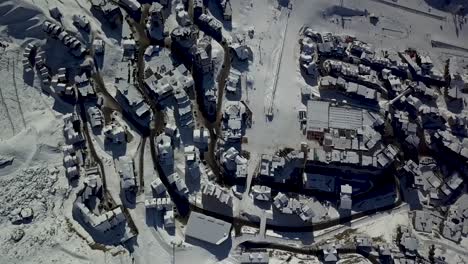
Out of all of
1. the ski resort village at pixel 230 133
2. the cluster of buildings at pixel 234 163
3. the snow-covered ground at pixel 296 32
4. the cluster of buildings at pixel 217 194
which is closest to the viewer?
the ski resort village at pixel 230 133

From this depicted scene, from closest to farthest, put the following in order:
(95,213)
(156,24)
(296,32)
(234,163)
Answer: (95,213), (234,163), (156,24), (296,32)

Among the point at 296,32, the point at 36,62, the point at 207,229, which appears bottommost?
the point at 207,229

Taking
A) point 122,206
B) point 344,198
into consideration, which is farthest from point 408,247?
point 122,206

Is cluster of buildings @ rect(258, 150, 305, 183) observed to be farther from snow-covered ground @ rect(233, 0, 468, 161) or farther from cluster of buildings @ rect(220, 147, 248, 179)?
snow-covered ground @ rect(233, 0, 468, 161)

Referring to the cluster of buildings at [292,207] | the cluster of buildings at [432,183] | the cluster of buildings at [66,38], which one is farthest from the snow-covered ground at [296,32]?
the cluster of buildings at [66,38]

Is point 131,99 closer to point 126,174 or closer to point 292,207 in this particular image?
point 126,174

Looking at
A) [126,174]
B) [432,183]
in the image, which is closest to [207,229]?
[126,174]

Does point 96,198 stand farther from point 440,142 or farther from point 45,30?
point 440,142

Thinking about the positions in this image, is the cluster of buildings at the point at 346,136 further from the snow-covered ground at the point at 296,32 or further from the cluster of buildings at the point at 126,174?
the cluster of buildings at the point at 126,174
